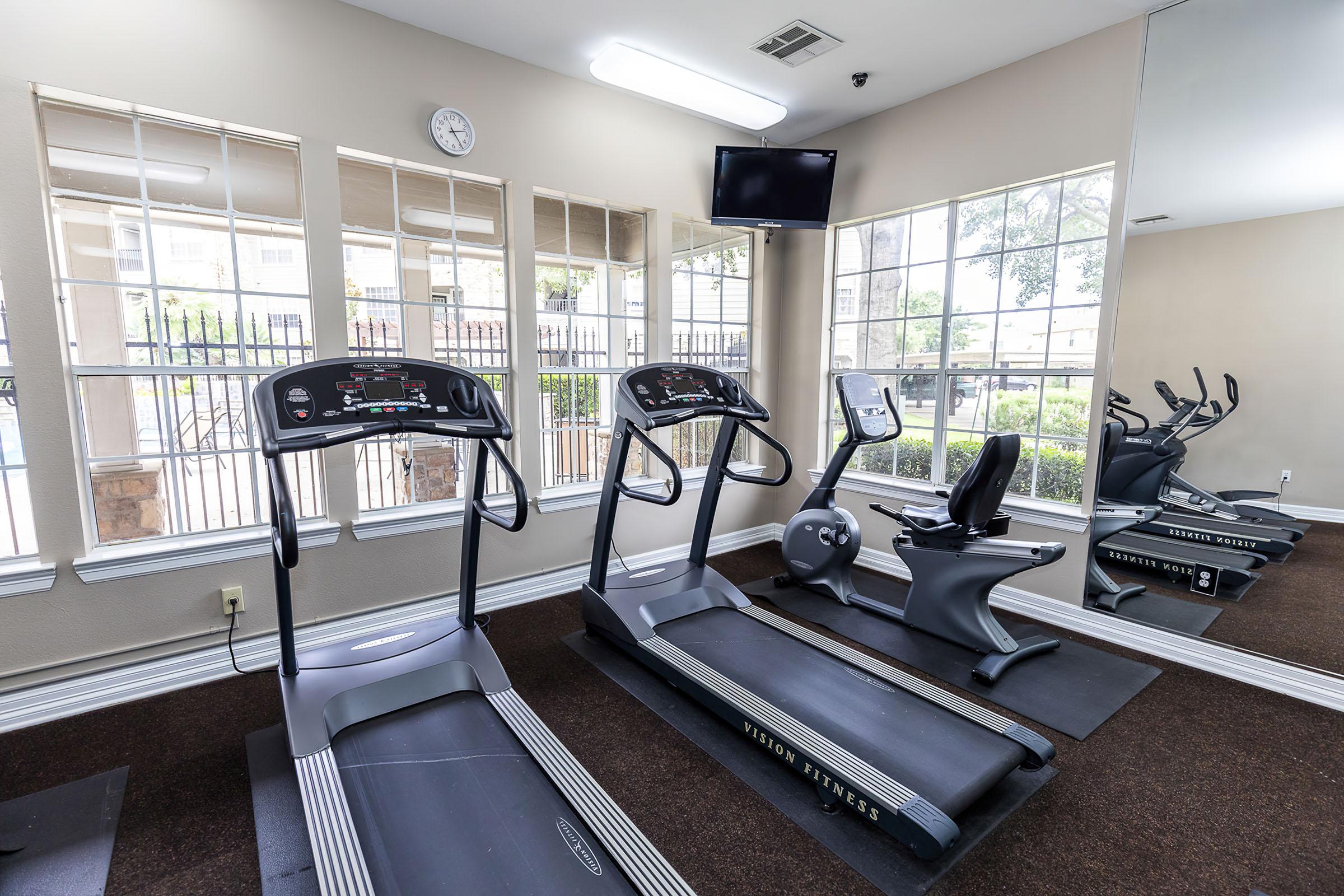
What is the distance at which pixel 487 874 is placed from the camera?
161 centimetres

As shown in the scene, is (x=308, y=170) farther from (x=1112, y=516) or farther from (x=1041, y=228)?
(x=1112, y=516)

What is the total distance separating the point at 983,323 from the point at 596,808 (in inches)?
137

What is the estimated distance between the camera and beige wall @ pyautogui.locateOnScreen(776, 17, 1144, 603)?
3154mm

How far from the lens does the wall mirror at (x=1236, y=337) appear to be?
8.71 ft

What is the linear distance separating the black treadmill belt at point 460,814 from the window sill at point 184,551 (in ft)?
3.87

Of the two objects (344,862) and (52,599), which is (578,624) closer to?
(344,862)

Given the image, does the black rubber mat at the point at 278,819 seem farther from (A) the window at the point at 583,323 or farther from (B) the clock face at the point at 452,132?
(B) the clock face at the point at 452,132

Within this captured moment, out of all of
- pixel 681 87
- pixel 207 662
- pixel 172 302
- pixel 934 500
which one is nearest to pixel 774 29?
pixel 681 87

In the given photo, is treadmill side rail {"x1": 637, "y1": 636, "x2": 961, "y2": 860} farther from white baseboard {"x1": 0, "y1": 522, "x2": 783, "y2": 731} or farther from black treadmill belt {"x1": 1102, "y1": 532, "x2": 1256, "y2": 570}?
black treadmill belt {"x1": 1102, "y1": 532, "x2": 1256, "y2": 570}

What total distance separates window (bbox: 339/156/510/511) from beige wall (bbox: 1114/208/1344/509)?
3.46 metres

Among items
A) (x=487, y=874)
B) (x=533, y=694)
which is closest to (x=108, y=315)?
(x=533, y=694)

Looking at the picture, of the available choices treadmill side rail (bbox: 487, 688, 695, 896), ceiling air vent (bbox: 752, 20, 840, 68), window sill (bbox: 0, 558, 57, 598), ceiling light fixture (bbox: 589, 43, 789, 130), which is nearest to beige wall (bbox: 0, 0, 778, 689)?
window sill (bbox: 0, 558, 57, 598)

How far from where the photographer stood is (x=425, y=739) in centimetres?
214

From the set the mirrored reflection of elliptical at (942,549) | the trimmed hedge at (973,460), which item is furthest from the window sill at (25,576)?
the trimmed hedge at (973,460)
